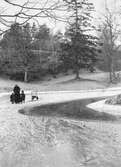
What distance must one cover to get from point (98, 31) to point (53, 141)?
5060 centimetres

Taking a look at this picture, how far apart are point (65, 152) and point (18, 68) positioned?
5035 cm

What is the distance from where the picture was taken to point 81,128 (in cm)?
1258

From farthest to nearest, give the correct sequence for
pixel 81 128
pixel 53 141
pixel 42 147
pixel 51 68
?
pixel 51 68, pixel 81 128, pixel 53 141, pixel 42 147

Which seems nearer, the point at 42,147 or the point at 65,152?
the point at 65,152

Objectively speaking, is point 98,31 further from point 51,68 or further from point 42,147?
point 42,147

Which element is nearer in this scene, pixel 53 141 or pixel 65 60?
pixel 53 141

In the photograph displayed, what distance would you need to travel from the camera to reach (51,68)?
62781 millimetres

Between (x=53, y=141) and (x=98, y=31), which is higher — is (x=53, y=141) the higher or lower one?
the lower one

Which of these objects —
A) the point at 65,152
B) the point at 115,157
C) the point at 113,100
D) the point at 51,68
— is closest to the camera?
the point at 115,157

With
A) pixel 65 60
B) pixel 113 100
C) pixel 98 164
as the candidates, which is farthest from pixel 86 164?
pixel 65 60

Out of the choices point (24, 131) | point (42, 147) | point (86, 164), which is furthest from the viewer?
point (24, 131)

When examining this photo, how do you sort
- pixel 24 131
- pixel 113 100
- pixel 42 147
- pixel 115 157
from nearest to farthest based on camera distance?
pixel 115 157 → pixel 42 147 → pixel 24 131 → pixel 113 100

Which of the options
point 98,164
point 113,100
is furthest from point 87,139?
point 113,100

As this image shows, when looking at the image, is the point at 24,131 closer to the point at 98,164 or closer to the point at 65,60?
the point at 98,164
